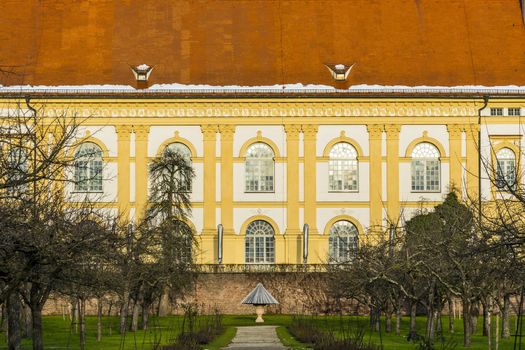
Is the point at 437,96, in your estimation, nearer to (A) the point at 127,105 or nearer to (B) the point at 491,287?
(A) the point at 127,105

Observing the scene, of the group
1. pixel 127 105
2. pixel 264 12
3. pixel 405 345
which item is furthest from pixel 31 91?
pixel 405 345

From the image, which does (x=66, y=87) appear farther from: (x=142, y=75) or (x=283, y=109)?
(x=283, y=109)

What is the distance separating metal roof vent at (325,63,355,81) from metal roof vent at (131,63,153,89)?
10.8 m

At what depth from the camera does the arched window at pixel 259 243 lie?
82625 mm

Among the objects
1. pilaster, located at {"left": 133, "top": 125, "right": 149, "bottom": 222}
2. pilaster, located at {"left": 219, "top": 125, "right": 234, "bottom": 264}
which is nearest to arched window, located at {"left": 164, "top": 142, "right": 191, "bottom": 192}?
pilaster, located at {"left": 133, "top": 125, "right": 149, "bottom": 222}

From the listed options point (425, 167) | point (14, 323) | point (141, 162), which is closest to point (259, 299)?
point (141, 162)

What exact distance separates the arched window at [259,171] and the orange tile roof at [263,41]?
4.36m

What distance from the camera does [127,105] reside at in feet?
274

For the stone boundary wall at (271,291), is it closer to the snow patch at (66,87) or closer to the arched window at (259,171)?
the arched window at (259,171)

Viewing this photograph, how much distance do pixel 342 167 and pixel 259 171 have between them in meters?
4.90

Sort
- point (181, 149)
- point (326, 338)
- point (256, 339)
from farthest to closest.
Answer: point (181, 149) < point (256, 339) < point (326, 338)

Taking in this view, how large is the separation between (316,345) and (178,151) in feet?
134

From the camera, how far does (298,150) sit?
83.9 m

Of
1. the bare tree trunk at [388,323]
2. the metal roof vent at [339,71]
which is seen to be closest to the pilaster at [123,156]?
the metal roof vent at [339,71]
